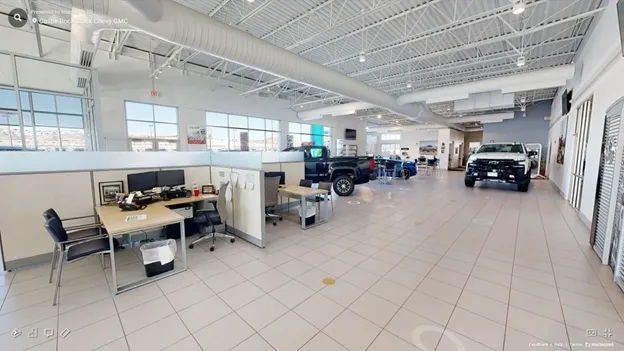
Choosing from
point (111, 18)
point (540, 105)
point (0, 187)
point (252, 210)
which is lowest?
point (252, 210)

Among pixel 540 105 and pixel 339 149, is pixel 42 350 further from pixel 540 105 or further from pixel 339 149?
pixel 540 105

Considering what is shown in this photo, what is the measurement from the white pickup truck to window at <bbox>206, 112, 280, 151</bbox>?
8.57 m

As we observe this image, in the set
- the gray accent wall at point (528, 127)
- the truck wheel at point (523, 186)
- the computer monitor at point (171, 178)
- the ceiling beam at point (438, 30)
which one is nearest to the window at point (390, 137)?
the gray accent wall at point (528, 127)

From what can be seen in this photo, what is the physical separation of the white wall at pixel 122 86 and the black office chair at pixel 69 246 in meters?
5.27

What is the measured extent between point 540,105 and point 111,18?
18420 mm

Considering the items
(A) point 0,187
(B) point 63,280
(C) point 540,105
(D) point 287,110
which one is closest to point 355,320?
(B) point 63,280

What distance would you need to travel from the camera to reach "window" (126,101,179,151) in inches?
307

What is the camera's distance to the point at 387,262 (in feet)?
9.77

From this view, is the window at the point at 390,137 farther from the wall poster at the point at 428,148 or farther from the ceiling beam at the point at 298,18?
the ceiling beam at the point at 298,18

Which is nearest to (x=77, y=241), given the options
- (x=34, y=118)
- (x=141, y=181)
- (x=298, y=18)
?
(x=141, y=181)

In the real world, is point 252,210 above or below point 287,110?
below

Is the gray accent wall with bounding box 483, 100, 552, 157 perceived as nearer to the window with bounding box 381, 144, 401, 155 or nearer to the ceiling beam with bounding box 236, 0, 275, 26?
the window with bounding box 381, 144, 401, 155

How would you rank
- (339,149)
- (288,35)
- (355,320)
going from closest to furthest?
(355,320)
(288,35)
(339,149)

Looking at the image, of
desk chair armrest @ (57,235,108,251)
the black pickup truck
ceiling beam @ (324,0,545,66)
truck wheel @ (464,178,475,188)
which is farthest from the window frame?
truck wheel @ (464,178,475,188)
